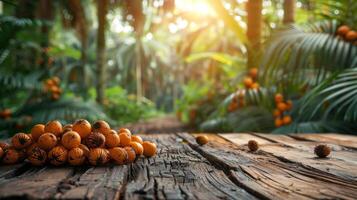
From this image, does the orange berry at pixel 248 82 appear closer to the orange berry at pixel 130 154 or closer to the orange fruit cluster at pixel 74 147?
the orange fruit cluster at pixel 74 147

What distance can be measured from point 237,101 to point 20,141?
4856 millimetres

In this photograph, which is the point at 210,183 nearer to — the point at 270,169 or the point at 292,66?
the point at 270,169

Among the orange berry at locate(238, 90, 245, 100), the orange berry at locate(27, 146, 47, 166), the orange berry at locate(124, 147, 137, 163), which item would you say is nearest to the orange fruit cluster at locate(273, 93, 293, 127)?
the orange berry at locate(238, 90, 245, 100)

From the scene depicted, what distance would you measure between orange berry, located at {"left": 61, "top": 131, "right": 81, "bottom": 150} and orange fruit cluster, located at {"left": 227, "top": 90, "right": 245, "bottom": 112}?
4353 millimetres

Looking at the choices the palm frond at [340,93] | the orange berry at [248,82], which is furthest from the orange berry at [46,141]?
the orange berry at [248,82]

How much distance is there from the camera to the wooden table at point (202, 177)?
4.17ft

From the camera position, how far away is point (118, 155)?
1868 millimetres

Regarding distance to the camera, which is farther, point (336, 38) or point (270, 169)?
point (336, 38)

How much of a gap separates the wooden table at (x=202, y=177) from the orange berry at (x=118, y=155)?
6 centimetres

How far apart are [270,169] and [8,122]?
4.60 meters

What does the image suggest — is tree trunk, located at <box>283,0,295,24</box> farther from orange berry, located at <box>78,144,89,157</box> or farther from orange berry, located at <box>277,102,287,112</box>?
orange berry, located at <box>78,144,89,157</box>

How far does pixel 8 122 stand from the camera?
5395 millimetres

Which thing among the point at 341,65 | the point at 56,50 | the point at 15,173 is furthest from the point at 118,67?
the point at 15,173

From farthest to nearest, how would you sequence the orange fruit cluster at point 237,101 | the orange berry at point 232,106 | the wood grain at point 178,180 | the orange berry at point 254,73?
the orange berry at point 232,106, the orange fruit cluster at point 237,101, the orange berry at point 254,73, the wood grain at point 178,180
